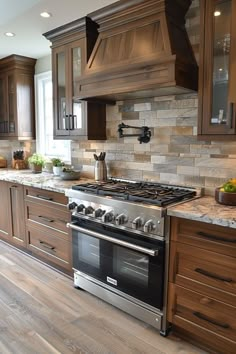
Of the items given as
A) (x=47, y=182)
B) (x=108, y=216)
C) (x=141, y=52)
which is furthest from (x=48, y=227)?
(x=141, y=52)

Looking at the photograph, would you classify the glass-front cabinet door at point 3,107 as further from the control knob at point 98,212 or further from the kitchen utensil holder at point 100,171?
the control knob at point 98,212

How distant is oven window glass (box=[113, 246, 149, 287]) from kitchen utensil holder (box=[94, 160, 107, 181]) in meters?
0.99

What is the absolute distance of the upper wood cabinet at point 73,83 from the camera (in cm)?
290

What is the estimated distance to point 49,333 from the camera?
2.10m

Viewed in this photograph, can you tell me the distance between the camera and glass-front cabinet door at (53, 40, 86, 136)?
3.01 m

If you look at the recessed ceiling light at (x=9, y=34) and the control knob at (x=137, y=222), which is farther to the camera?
the recessed ceiling light at (x=9, y=34)

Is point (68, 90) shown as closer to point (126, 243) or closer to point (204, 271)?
point (126, 243)

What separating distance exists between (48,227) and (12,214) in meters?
0.79

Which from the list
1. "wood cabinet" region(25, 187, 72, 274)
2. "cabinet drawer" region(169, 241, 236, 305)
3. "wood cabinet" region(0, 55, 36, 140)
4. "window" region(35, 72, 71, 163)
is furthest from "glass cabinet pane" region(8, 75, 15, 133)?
"cabinet drawer" region(169, 241, 236, 305)

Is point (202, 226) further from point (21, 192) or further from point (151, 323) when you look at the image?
point (21, 192)

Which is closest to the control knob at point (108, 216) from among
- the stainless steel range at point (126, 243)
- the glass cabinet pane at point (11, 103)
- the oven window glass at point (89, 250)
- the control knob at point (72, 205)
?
the stainless steel range at point (126, 243)

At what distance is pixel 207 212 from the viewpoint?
6.07ft

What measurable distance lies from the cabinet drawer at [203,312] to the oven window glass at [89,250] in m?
0.72

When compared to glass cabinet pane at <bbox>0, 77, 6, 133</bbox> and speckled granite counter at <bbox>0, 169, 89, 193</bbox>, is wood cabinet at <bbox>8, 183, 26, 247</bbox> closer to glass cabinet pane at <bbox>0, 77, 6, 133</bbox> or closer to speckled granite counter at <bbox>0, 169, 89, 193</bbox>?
speckled granite counter at <bbox>0, 169, 89, 193</bbox>
